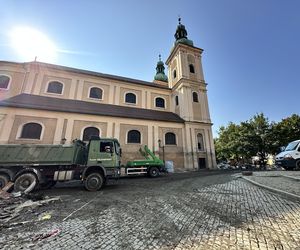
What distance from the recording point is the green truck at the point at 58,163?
739 centimetres

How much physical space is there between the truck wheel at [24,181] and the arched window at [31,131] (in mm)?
8865

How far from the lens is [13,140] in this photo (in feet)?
45.5

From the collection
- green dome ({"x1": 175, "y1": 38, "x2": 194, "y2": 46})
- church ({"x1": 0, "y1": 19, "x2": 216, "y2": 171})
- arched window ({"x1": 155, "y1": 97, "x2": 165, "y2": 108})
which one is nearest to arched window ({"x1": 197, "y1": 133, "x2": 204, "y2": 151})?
church ({"x1": 0, "y1": 19, "x2": 216, "y2": 171})

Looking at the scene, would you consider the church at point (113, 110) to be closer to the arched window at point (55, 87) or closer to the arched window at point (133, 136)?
the arched window at point (55, 87)

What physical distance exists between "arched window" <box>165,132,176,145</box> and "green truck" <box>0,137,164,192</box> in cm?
1097

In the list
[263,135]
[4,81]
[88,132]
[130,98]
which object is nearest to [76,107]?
[88,132]

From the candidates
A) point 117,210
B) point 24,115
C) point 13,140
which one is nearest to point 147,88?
point 24,115

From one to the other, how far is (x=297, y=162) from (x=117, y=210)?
586 inches

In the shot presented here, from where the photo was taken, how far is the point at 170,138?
19609mm

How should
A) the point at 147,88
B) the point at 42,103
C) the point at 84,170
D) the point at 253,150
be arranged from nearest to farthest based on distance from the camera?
the point at 84,170, the point at 42,103, the point at 147,88, the point at 253,150

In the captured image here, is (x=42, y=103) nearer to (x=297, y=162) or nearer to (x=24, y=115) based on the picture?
(x=24, y=115)

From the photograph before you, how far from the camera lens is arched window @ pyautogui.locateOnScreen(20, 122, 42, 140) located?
47.5 ft

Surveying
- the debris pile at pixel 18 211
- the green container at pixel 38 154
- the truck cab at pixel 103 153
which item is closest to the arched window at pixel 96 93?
the green container at pixel 38 154

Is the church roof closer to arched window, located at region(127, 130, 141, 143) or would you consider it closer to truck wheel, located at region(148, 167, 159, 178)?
arched window, located at region(127, 130, 141, 143)
